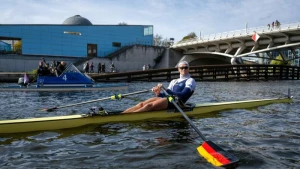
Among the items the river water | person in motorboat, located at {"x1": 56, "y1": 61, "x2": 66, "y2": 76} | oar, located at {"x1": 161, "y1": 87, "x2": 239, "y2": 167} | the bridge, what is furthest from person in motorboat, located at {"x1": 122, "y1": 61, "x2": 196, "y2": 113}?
the bridge

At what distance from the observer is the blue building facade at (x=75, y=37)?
154 feet

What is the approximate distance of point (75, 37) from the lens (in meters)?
51.8

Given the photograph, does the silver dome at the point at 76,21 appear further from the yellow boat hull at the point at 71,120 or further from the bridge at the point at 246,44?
the yellow boat hull at the point at 71,120

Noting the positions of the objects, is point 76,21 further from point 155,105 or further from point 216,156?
point 216,156

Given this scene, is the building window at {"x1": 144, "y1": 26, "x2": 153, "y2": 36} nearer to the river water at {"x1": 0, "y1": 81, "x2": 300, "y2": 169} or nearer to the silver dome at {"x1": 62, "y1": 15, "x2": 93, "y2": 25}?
the silver dome at {"x1": 62, "y1": 15, "x2": 93, "y2": 25}

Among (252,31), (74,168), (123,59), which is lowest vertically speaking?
(74,168)

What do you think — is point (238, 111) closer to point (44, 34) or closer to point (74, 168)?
point (74, 168)

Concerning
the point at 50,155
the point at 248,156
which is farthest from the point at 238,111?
the point at 50,155

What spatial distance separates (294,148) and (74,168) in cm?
435

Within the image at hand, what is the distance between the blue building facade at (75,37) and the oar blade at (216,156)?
1845 inches

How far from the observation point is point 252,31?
4159 centimetres

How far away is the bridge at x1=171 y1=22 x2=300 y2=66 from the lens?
39031 millimetres

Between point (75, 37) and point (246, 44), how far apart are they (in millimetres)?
29065

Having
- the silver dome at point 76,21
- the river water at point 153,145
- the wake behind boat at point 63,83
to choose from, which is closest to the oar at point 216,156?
the river water at point 153,145
